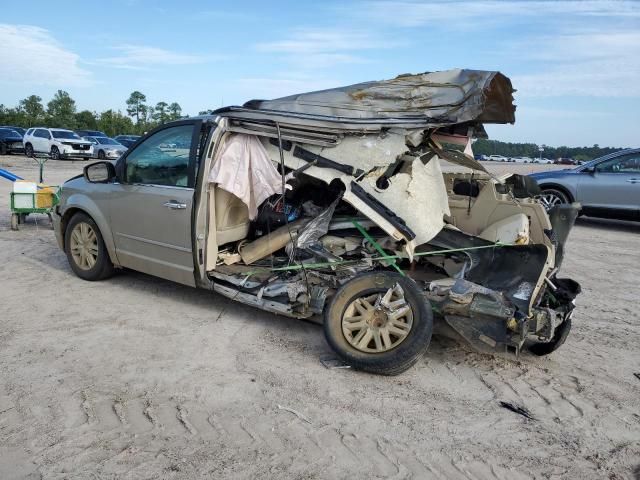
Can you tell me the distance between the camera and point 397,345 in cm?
390

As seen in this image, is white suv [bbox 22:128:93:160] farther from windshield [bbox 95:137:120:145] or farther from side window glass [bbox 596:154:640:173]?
side window glass [bbox 596:154:640:173]

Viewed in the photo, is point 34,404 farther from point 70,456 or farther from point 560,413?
point 560,413

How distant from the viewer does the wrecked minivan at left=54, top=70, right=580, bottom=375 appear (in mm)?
4031

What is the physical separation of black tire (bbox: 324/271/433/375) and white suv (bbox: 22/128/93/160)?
28.1 meters

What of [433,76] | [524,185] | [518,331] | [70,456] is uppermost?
[433,76]

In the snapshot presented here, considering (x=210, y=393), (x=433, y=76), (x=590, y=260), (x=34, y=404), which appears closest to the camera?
(x=34, y=404)

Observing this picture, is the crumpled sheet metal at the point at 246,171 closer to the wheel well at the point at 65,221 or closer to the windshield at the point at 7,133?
the wheel well at the point at 65,221

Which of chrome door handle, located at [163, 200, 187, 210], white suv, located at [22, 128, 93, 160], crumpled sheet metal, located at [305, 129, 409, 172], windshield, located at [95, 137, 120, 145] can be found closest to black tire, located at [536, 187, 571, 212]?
crumpled sheet metal, located at [305, 129, 409, 172]

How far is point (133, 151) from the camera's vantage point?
557cm

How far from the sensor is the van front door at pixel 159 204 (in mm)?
4980

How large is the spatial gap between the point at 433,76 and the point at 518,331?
2.27 metres

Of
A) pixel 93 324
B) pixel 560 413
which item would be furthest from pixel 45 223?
pixel 560 413

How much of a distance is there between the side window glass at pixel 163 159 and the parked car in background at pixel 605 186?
8.42 m

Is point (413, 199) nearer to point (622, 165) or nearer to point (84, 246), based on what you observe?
point (84, 246)
